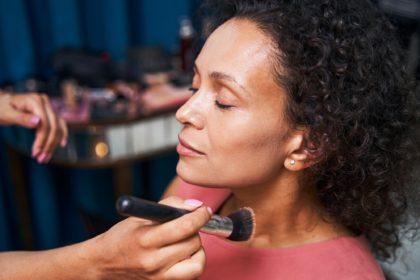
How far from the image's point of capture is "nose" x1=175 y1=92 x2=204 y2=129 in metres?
0.75

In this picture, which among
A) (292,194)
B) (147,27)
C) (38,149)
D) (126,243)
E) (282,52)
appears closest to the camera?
(126,243)

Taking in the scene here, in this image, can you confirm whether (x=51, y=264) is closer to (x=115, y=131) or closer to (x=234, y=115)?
(x=234, y=115)

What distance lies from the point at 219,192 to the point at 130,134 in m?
0.64

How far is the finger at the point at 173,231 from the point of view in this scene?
21.9 inches

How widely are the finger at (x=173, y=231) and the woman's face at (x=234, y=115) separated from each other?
19cm

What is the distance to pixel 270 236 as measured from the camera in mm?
863

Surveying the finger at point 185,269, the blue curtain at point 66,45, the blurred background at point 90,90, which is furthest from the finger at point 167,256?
the blue curtain at point 66,45

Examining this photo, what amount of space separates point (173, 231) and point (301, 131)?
0.32 meters

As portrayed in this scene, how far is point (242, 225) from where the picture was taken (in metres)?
0.69

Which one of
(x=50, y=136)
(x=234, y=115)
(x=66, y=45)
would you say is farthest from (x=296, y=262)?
(x=66, y=45)

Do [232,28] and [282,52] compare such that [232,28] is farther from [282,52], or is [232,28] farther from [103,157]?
[103,157]

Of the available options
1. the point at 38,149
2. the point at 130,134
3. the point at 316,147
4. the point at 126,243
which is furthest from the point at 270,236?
the point at 130,134

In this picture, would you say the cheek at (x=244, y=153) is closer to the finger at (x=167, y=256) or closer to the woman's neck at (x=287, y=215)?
the woman's neck at (x=287, y=215)

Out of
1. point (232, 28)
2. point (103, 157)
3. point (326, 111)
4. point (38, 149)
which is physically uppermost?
point (232, 28)
